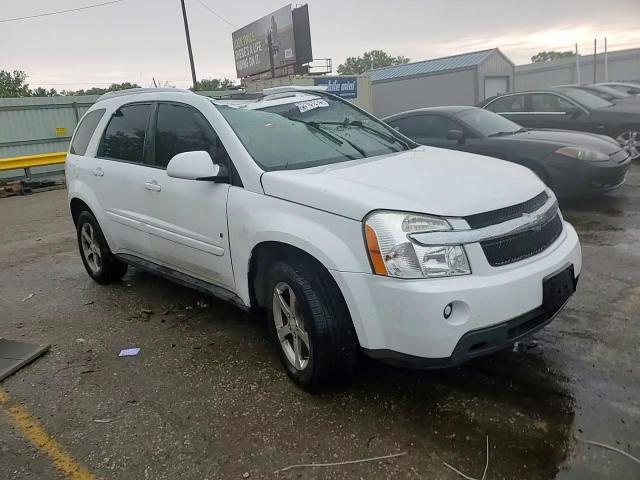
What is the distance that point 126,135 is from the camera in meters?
4.41

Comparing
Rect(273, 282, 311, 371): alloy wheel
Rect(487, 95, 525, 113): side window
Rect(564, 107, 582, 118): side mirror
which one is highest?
Rect(487, 95, 525, 113): side window

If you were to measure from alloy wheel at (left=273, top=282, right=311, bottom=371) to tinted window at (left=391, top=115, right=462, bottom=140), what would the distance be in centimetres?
527

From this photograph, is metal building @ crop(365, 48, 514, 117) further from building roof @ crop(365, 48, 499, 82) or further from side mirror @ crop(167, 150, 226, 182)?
side mirror @ crop(167, 150, 226, 182)

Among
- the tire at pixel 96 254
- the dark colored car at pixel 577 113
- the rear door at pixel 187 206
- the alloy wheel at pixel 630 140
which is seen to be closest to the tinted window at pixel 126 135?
the rear door at pixel 187 206

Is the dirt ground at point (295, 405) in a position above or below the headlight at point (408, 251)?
below

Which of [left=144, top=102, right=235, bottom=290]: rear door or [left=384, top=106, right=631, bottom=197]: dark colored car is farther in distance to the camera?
[left=384, top=106, right=631, bottom=197]: dark colored car

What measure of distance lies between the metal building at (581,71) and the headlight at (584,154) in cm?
2773

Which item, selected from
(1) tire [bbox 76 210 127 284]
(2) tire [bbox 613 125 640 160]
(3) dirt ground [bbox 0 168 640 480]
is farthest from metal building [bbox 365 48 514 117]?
(1) tire [bbox 76 210 127 284]

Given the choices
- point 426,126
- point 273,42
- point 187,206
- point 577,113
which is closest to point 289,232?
point 187,206

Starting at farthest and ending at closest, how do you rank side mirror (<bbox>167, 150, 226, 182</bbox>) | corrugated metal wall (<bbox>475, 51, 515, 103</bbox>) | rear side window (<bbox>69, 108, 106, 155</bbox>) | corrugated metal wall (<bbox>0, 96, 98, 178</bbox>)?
corrugated metal wall (<bbox>475, 51, 515, 103</bbox>) → corrugated metal wall (<bbox>0, 96, 98, 178</bbox>) → rear side window (<bbox>69, 108, 106, 155</bbox>) → side mirror (<bbox>167, 150, 226, 182</bbox>)

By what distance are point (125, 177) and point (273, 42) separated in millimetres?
26779

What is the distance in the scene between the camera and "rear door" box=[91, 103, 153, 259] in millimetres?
4137

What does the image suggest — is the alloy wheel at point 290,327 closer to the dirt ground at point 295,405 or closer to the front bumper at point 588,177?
the dirt ground at point 295,405

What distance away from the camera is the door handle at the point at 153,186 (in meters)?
3.84
